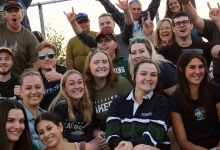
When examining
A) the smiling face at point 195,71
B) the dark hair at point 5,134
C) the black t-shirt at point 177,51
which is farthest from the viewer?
the black t-shirt at point 177,51

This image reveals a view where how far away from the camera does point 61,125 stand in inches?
192

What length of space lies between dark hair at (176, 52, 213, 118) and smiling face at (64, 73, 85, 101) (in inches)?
44.6

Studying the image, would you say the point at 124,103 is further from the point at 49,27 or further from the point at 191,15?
the point at 49,27

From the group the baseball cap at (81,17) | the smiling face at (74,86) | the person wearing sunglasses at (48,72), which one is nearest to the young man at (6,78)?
the person wearing sunglasses at (48,72)

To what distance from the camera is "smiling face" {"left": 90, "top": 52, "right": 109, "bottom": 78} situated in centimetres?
566

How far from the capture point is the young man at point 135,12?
7559mm

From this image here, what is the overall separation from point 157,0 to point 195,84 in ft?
9.38

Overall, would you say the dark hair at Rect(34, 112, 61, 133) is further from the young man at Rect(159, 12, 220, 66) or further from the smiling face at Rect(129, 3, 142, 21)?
the smiling face at Rect(129, 3, 142, 21)

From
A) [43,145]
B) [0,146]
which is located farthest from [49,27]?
[0,146]

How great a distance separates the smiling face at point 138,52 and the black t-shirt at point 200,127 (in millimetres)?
823

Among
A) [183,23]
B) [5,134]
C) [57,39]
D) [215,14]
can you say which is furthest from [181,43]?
[57,39]

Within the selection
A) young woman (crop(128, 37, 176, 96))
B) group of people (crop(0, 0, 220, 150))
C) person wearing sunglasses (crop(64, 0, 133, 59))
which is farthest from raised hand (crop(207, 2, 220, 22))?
person wearing sunglasses (crop(64, 0, 133, 59))

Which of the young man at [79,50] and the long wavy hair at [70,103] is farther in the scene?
the young man at [79,50]

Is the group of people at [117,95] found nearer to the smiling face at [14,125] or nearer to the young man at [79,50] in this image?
the smiling face at [14,125]
